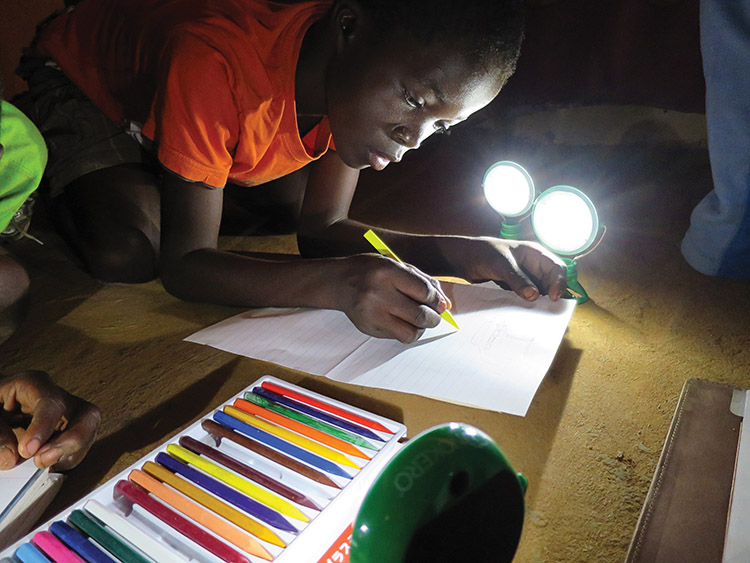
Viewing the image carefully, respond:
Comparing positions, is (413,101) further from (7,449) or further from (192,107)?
(7,449)

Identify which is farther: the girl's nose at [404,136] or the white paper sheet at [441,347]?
the girl's nose at [404,136]

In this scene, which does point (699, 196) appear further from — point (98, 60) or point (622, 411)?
point (98, 60)

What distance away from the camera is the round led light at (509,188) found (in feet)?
3.43

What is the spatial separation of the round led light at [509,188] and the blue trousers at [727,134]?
40 centimetres


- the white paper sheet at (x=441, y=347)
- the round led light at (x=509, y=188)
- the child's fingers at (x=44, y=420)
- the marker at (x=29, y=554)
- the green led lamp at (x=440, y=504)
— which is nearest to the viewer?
the green led lamp at (x=440, y=504)

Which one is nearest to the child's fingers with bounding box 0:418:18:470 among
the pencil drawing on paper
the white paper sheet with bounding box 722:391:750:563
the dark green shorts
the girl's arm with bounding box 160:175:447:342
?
the girl's arm with bounding box 160:175:447:342

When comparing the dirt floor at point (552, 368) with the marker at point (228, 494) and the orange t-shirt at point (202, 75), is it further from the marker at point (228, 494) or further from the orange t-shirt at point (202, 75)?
the orange t-shirt at point (202, 75)

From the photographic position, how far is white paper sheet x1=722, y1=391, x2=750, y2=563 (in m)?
0.45

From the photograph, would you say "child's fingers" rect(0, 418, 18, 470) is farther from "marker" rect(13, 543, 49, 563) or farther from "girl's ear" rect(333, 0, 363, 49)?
"girl's ear" rect(333, 0, 363, 49)

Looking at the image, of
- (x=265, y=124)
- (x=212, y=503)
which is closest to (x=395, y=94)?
(x=265, y=124)

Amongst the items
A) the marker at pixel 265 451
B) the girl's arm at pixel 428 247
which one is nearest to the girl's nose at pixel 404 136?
the girl's arm at pixel 428 247

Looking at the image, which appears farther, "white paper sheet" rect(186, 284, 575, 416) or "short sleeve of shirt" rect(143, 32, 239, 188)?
"short sleeve of shirt" rect(143, 32, 239, 188)

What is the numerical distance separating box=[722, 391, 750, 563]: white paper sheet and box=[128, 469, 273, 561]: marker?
37 centimetres

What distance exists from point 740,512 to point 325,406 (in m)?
0.41
